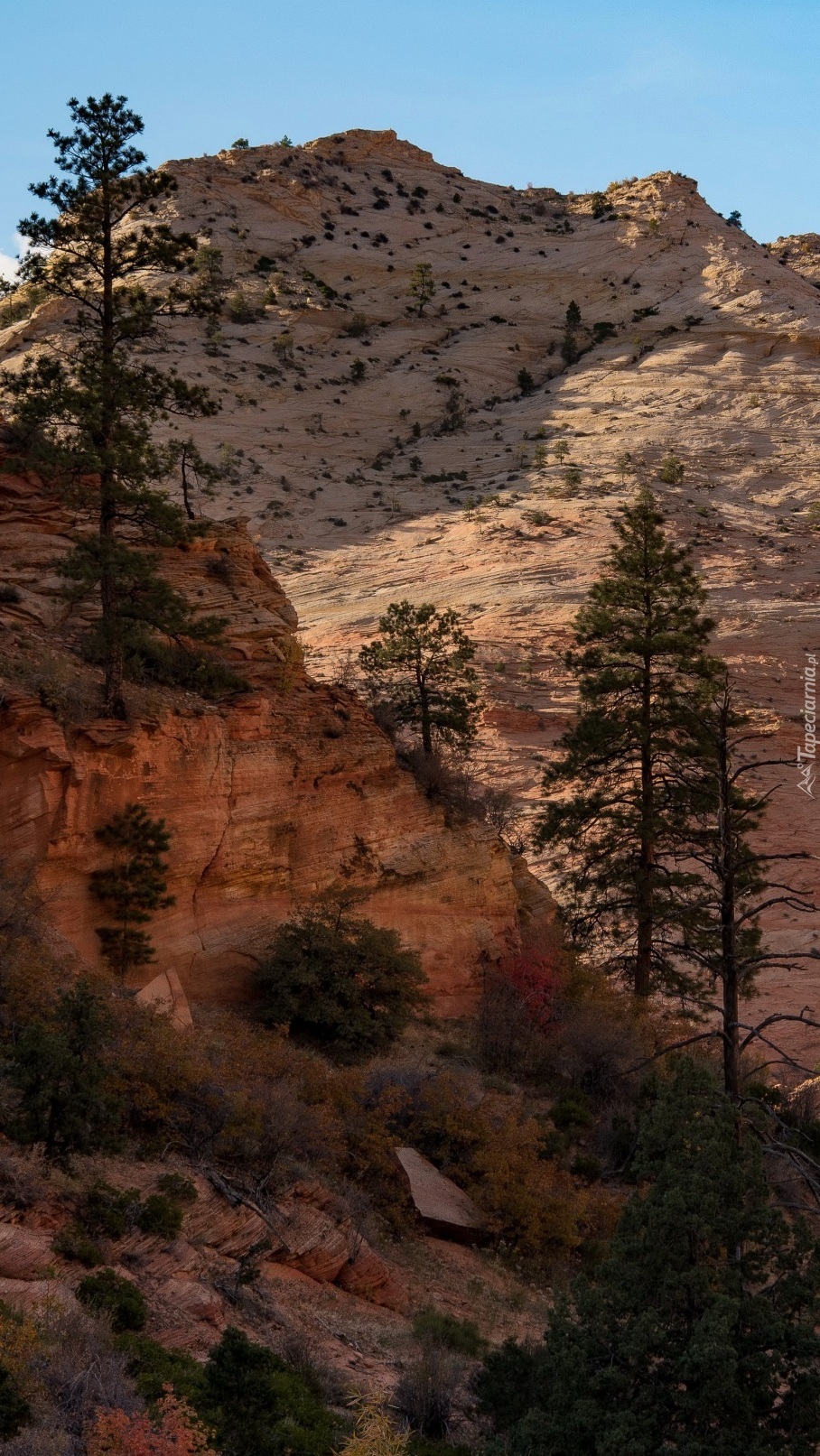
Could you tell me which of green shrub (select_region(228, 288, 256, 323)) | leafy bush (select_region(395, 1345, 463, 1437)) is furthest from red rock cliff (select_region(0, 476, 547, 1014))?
green shrub (select_region(228, 288, 256, 323))

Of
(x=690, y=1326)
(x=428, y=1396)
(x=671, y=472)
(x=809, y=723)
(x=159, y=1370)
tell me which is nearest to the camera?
(x=690, y=1326)

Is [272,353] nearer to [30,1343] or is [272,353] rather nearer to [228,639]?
[228,639]

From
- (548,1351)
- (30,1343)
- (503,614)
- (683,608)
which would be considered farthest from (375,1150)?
(503,614)

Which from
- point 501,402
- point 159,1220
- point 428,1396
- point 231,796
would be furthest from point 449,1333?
point 501,402

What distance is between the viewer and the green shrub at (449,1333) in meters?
12.3

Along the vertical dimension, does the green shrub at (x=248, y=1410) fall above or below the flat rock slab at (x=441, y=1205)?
above

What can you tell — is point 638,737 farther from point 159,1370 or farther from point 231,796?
point 159,1370

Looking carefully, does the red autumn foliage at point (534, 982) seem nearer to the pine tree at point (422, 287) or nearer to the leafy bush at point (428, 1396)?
the leafy bush at point (428, 1396)

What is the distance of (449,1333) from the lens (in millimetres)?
12492

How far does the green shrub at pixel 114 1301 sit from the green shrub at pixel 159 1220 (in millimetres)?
1221

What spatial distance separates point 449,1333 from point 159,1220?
3.31 meters

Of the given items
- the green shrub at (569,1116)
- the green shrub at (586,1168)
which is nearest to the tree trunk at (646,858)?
the green shrub at (569,1116)

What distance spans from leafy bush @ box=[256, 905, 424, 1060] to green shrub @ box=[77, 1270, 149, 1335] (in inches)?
406

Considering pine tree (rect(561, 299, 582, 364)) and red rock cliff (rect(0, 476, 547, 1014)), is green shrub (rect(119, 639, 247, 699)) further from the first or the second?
pine tree (rect(561, 299, 582, 364))
